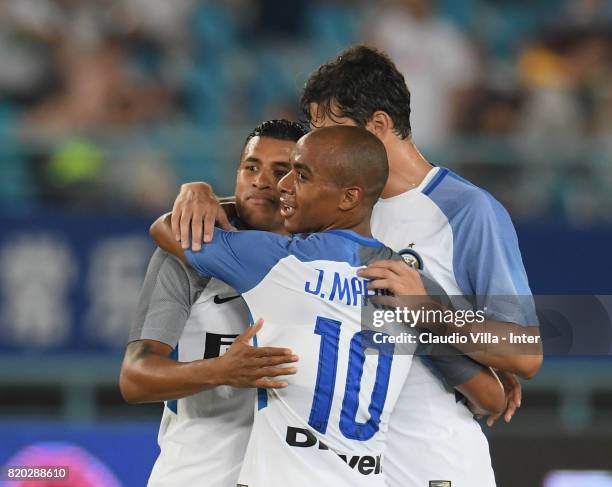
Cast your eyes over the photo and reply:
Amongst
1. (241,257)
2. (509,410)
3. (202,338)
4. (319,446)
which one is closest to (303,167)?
(241,257)

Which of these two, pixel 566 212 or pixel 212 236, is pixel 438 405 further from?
pixel 566 212

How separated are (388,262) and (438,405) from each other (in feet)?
1.68

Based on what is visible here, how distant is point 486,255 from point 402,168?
1.27 feet

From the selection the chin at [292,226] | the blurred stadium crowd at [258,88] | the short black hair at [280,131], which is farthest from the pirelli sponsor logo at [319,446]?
the blurred stadium crowd at [258,88]

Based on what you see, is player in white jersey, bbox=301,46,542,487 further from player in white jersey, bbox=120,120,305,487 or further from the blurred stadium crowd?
the blurred stadium crowd

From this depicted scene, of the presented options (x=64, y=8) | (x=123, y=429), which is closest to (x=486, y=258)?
(x=123, y=429)

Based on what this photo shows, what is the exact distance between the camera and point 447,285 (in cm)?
323

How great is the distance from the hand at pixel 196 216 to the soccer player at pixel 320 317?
38 mm

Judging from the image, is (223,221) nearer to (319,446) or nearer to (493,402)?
(319,446)

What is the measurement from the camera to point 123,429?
18.7 feet

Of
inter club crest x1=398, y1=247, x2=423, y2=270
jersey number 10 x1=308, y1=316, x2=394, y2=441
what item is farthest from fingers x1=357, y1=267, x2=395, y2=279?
inter club crest x1=398, y1=247, x2=423, y2=270

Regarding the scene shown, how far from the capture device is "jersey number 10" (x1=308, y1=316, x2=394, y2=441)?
290 cm

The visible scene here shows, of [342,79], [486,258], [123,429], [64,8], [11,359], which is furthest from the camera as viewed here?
[64,8]

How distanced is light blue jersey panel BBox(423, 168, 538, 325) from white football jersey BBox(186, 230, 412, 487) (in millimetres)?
365
